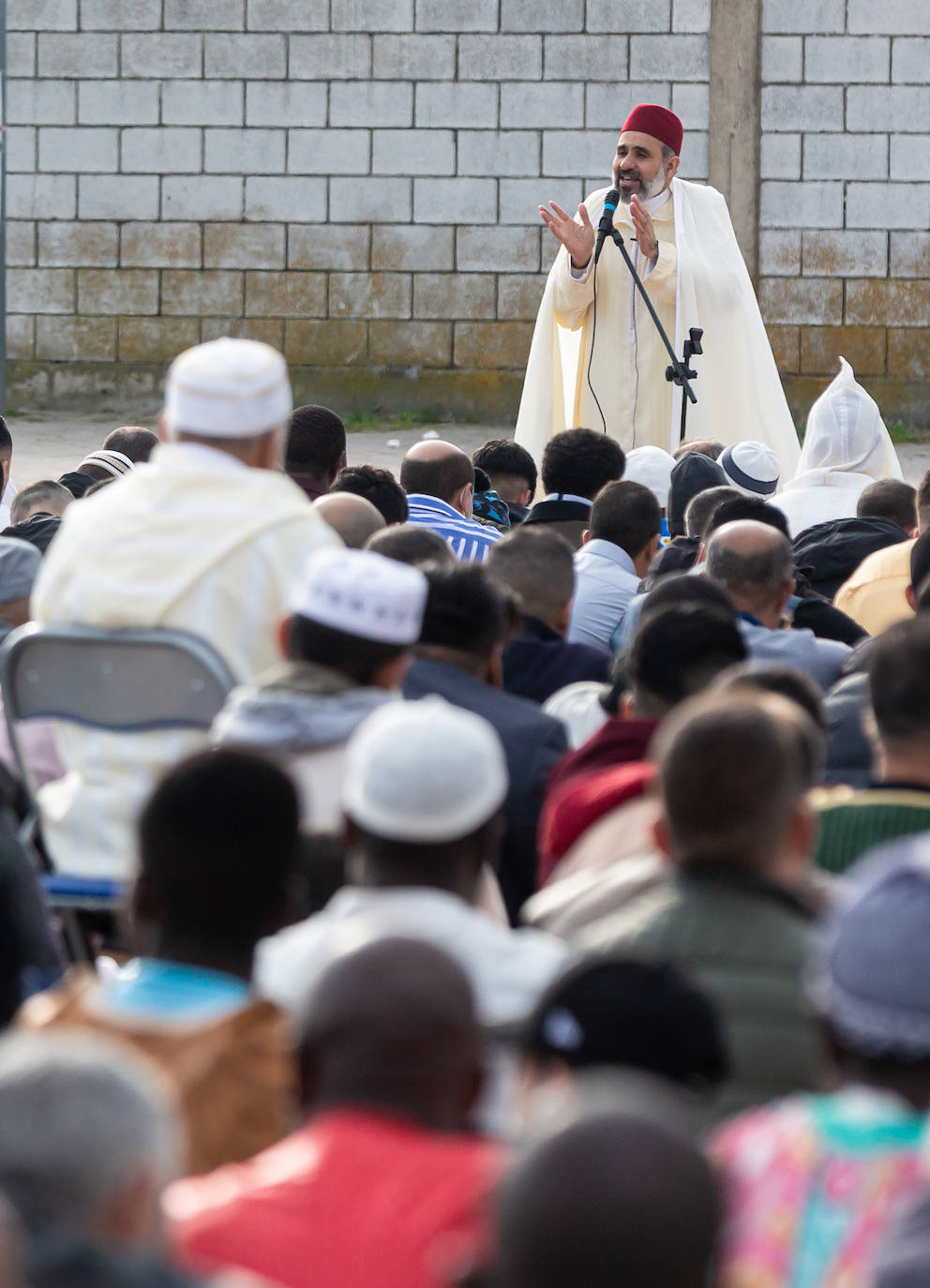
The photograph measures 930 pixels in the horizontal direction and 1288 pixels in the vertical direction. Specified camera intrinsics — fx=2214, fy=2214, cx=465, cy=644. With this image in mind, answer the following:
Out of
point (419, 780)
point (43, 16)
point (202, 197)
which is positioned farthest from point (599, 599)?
point (43, 16)

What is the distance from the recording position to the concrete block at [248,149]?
14812 mm

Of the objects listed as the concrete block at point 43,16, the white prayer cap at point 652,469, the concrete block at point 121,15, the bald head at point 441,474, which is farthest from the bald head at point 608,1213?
the concrete block at point 43,16

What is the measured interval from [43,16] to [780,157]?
5.04 m

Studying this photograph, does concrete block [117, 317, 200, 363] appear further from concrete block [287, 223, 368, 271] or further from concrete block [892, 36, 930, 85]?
concrete block [892, 36, 930, 85]

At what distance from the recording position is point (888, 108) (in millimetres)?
14531

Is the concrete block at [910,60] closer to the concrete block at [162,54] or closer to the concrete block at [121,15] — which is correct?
the concrete block at [121,15]

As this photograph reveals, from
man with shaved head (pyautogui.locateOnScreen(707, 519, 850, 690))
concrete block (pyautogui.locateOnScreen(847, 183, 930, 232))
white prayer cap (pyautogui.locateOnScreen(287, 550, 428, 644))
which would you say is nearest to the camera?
white prayer cap (pyautogui.locateOnScreen(287, 550, 428, 644))

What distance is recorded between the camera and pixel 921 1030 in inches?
76.5

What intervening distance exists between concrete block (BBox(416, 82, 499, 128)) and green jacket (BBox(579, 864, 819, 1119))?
12615 millimetres

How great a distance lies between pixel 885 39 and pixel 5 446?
8.73 metres

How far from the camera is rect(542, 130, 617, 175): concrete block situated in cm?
1460

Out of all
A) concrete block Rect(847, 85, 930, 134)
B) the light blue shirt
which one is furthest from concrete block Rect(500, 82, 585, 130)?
the light blue shirt

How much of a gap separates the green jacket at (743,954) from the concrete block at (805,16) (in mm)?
12820

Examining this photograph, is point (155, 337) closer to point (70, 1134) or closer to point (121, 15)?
point (121, 15)
